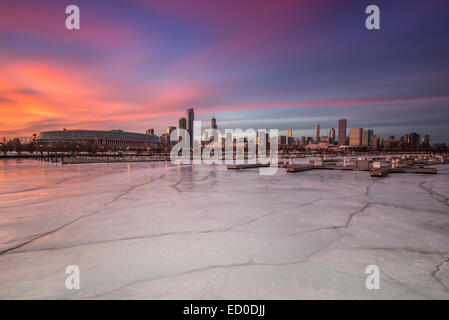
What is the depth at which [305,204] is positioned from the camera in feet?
33.4

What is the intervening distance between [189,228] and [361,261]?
447 cm

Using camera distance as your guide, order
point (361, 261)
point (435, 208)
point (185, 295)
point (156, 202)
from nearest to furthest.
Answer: point (185, 295) → point (361, 261) → point (435, 208) → point (156, 202)

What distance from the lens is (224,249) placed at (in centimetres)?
556

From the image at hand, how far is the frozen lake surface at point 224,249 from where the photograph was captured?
13.2ft

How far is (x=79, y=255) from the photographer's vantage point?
529 cm

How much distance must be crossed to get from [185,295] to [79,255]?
3.03 metres

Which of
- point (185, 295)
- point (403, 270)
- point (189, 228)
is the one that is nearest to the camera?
point (185, 295)

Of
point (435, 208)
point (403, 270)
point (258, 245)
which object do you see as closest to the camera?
point (403, 270)

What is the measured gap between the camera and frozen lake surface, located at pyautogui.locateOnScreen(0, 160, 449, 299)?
4.02 m

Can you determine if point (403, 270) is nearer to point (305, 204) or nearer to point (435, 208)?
point (305, 204)
